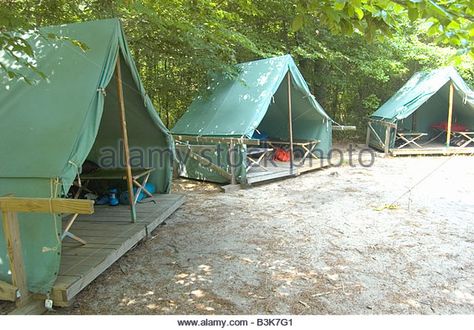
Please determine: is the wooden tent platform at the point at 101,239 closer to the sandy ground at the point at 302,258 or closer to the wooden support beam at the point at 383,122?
the sandy ground at the point at 302,258

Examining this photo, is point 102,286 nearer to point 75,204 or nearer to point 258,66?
point 75,204

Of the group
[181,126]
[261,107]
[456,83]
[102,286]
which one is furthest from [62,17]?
[456,83]

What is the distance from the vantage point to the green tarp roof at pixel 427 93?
10312 mm

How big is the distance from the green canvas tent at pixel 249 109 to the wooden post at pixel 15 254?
4551mm

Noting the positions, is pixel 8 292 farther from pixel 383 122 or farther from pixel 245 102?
pixel 383 122

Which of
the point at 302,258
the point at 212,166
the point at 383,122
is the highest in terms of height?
the point at 383,122

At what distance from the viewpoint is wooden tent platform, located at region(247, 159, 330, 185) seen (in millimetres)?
7213

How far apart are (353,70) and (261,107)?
845 centimetres

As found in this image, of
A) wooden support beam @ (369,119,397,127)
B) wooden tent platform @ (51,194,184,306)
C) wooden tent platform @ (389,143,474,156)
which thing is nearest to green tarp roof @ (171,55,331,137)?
wooden tent platform @ (51,194,184,306)

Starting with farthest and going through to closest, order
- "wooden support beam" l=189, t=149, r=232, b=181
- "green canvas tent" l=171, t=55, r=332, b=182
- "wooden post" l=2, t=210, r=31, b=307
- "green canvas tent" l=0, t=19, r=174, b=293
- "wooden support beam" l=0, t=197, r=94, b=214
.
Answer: "green canvas tent" l=171, t=55, r=332, b=182, "wooden support beam" l=189, t=149, r=232, b=181, "green canvas tent" l=0, t=19, r=174, b=293, "wooden post" l=2, t=210, r=31, b=307, "wooden support beam" l=0, t=197, r=94, b=214

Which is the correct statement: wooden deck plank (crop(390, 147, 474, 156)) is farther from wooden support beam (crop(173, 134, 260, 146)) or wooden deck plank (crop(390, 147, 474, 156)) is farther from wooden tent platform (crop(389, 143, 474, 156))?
wooden support beam (crop(173, 134, 260, 146))

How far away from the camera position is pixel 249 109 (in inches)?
289

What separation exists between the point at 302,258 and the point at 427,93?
8502 millimetres
